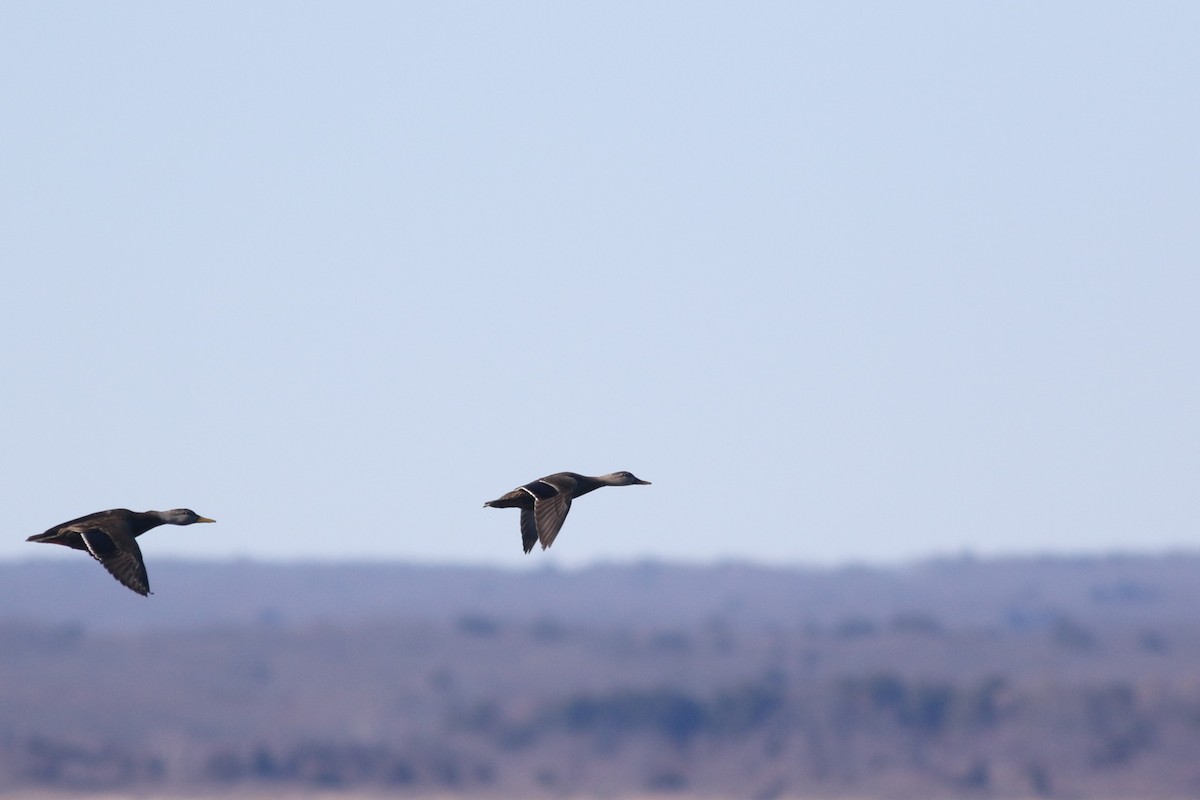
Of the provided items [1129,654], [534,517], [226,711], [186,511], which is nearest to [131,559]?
[186,511]

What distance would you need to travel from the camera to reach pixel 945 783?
11200 cm

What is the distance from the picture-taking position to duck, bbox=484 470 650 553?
100ft

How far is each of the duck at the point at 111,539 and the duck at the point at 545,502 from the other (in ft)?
14.9

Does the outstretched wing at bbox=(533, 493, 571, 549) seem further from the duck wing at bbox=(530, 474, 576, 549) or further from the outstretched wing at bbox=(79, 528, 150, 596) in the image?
the outstretched wing at bbox=(79, 528, 150, 596)

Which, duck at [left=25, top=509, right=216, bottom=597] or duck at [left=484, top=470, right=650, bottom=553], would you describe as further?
duck at [left=484, top=470, right=650, bottom=553]

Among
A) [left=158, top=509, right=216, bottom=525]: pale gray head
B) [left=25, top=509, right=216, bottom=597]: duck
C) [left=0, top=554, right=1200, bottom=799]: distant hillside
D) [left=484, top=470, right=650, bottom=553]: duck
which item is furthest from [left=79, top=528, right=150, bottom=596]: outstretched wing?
[left=0, top=554, right=1200, bottom=799]: distant hillside

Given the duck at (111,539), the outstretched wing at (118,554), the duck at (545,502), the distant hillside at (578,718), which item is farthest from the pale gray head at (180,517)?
the distant hillside at (578,718)

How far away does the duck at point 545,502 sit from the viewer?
30.6 meters

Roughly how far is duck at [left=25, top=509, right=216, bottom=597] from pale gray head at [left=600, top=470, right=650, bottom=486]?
6.71m

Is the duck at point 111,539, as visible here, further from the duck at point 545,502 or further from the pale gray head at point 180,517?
the duck at point 545,502

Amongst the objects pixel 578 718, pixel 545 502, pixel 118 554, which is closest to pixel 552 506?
pixel 545 502

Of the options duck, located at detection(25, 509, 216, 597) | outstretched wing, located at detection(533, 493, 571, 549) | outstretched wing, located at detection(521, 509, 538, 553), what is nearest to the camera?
duck, located at detection(25, 509, 216, 597)

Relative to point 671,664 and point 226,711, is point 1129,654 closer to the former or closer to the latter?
point 671,664

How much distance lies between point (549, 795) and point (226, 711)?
76.1 ft
